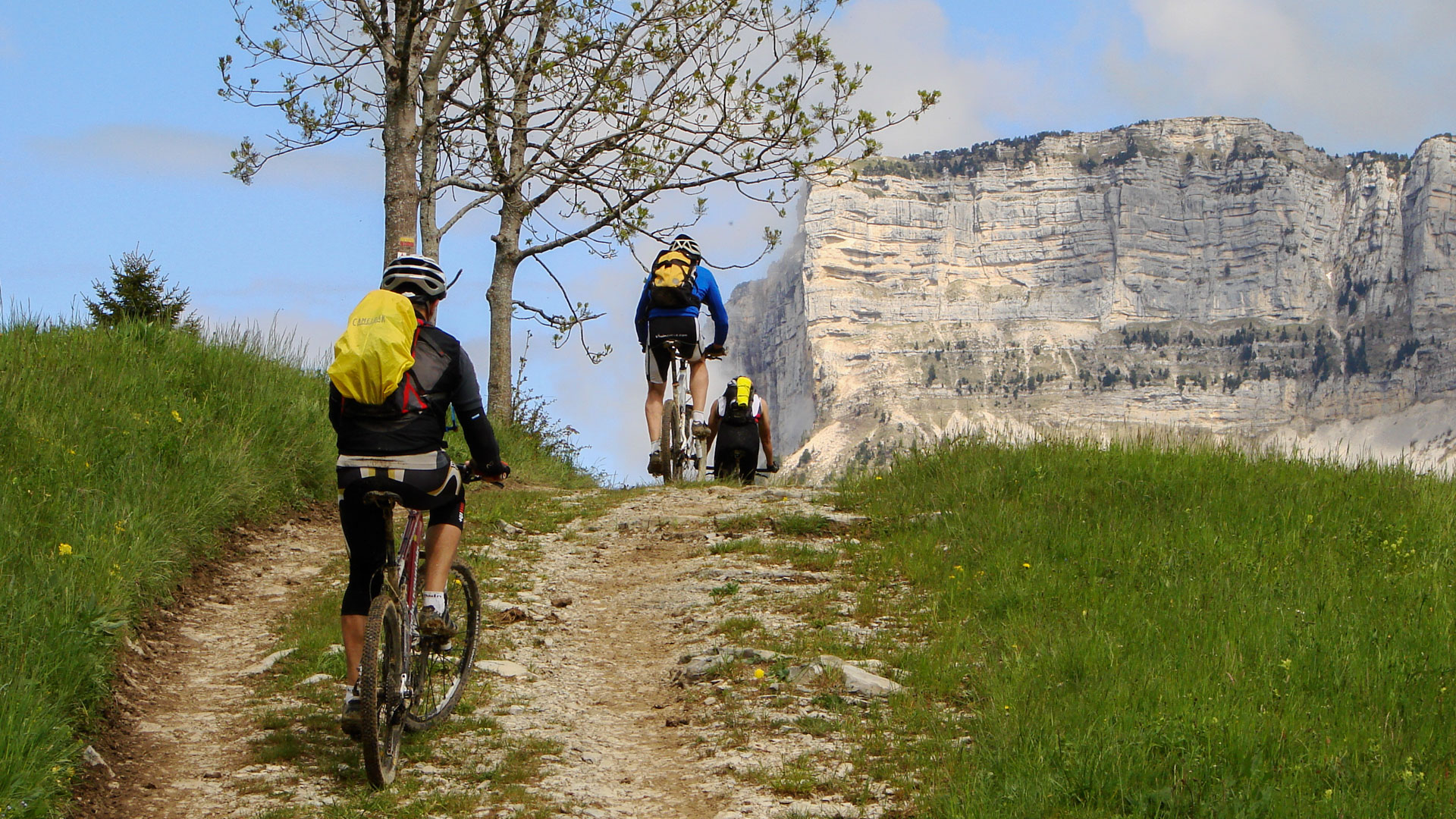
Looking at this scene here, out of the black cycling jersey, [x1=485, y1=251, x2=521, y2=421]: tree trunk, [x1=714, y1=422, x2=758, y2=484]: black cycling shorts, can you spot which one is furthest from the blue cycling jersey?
the black cycling jersey

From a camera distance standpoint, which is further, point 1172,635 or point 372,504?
point 1172,635

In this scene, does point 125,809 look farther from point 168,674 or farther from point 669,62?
point 669,62

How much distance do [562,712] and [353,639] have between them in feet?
4.18

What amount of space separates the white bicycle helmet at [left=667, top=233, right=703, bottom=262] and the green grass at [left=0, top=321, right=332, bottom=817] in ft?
12.3

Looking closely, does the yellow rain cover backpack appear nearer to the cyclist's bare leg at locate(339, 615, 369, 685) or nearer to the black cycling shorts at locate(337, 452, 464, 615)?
the black cycling shorts at locate(337, 452, 464, 615)

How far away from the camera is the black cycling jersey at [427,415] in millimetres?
5125

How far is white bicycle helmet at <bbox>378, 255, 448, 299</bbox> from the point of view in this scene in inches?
212

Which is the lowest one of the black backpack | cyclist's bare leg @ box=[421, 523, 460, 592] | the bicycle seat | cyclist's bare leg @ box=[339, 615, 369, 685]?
cyclist's bare leg @ box=[339, 615, 369, 685]

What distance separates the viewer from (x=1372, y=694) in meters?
5.47

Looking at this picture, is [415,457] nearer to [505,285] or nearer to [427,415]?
[427,415]

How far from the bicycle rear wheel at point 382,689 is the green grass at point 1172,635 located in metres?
2.17

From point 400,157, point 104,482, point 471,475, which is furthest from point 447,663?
point 400,157

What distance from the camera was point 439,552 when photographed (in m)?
5.72

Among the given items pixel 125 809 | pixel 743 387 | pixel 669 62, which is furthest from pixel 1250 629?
pixel 669 62
